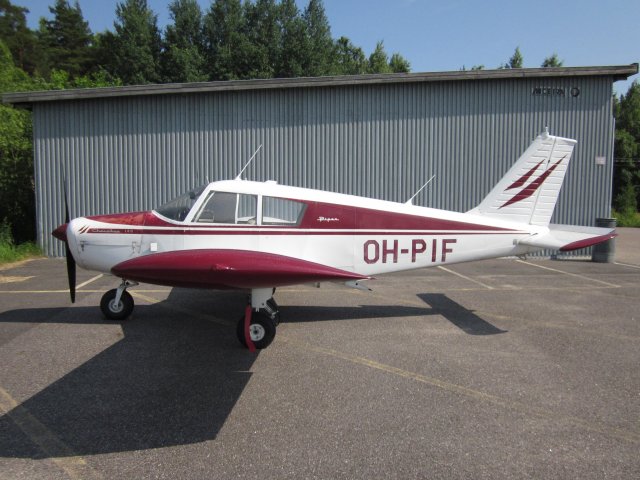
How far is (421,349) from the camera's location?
18.3ft

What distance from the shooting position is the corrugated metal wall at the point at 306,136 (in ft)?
45.7

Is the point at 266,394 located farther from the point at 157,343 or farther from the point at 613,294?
the point at 613,294

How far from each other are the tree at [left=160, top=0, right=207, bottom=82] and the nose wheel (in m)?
28.4

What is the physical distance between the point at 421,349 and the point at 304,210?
2.38 meters

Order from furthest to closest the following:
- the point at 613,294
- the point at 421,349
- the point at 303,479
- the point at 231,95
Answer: the point at 231,95
the point at 613,294
the point at 421,349
the point at 303,479

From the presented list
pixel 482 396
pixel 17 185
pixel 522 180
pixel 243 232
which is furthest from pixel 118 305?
pixel 17 185

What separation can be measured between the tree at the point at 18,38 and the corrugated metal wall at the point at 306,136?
42863 millimetres

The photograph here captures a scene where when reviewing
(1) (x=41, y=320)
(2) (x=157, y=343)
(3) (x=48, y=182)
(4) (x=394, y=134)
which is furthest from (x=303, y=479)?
(3) (x=48, y=182)

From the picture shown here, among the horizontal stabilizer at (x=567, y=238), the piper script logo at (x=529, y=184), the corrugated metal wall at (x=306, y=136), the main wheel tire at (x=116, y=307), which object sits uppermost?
the corrugated metal wall at (x=306, y=136)

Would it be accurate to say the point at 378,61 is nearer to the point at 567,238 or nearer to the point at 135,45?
the point at 135,45

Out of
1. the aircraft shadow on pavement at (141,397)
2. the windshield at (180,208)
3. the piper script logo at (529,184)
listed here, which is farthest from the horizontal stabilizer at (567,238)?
the windshield at (180,208)

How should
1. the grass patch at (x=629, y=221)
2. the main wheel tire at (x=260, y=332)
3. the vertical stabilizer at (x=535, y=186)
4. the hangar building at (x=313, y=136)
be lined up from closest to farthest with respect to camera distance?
the main wheel tire at (x=260, y=332), the vertical stabilizer at (x=535, y=186), the hangar building at (x=313, y=136), the grass patch at (x=629, y=221)

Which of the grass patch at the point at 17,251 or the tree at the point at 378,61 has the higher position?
the tree at the point at 378,61

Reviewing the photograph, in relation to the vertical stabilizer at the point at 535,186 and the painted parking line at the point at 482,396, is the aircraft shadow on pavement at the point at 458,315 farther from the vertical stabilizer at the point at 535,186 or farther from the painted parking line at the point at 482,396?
the painted parking line at the point at 482,396
